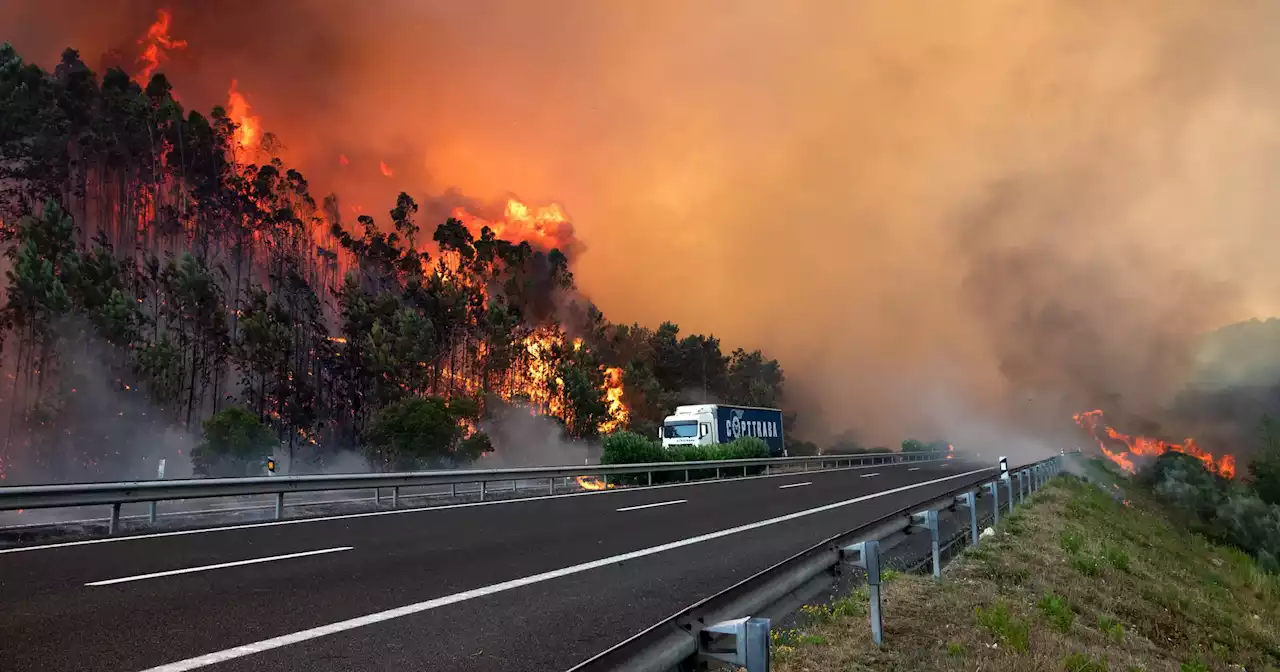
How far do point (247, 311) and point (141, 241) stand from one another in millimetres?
14144

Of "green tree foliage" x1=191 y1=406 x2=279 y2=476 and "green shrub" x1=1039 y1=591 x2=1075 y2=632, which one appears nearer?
"green shrub" x1=1039 y1=591 x2=1075 y2=632

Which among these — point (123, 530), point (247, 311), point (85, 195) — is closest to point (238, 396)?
point (247, 311)

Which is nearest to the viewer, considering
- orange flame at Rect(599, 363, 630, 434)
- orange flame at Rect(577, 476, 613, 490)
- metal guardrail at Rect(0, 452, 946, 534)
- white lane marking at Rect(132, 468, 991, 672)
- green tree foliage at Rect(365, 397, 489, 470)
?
white lane marking at Rect(132, 468, 991, 672)

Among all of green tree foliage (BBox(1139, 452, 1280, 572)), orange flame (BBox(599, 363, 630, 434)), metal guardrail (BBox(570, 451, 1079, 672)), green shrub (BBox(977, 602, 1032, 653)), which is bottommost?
green tree foliage (BBox(1139, 452, 1280, 572))

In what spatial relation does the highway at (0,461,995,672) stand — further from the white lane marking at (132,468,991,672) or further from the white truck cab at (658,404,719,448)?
the white truck cab at (658,404,719,448)

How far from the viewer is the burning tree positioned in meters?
54.5

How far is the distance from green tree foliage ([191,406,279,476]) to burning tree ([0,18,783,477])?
248 cm

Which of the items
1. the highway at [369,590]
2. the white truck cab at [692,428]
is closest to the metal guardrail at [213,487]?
the highway at [369,590]

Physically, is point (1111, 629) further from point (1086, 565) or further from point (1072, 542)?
point (1072, 542)

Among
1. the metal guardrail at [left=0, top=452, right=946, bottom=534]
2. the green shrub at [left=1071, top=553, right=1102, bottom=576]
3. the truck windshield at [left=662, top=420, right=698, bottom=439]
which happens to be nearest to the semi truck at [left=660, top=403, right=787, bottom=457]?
the truck windshield at [left=662, top=420, right=698, bottom=439]

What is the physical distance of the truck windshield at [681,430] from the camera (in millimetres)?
39125

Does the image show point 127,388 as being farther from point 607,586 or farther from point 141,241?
point 607,586

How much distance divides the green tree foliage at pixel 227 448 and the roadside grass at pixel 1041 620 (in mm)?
50399

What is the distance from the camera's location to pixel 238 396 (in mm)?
66438
